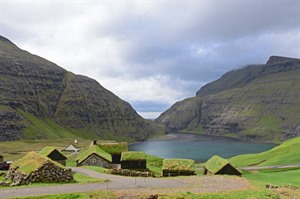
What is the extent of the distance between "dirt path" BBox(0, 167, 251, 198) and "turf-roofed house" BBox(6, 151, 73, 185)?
2002 mm

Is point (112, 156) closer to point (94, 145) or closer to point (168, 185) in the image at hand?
point (94, 145)

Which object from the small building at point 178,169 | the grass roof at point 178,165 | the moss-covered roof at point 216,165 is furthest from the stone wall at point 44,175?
the moss-covered roof at point 216,165

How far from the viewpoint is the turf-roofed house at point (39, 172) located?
33.8m

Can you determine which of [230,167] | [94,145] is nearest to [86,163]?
[94,145]

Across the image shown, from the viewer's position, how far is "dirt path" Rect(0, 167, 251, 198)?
30186 mm

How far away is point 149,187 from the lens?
33625mm

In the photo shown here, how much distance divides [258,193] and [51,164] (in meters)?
19.6

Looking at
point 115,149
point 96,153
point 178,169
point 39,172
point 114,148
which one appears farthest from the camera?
point 114,148

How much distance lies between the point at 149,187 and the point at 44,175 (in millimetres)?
10277

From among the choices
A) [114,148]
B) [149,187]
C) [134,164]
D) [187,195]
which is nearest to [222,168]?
[134,164]

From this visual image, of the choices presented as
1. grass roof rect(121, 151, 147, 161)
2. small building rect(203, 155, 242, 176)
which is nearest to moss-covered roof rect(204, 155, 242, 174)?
small building rect(203, 155, 242, 176)

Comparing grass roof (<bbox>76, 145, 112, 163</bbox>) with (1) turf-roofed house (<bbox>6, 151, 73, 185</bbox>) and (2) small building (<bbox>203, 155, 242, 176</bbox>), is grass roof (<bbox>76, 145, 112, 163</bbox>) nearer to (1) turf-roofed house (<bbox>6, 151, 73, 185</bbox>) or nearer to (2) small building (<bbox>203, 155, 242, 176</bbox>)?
(2) small building (<bbox>203, 155, 242, 176</bbox>)

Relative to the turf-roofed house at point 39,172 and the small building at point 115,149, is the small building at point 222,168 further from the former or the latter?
the small building at point 115,149

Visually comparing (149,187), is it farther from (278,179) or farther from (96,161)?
(96,161)
